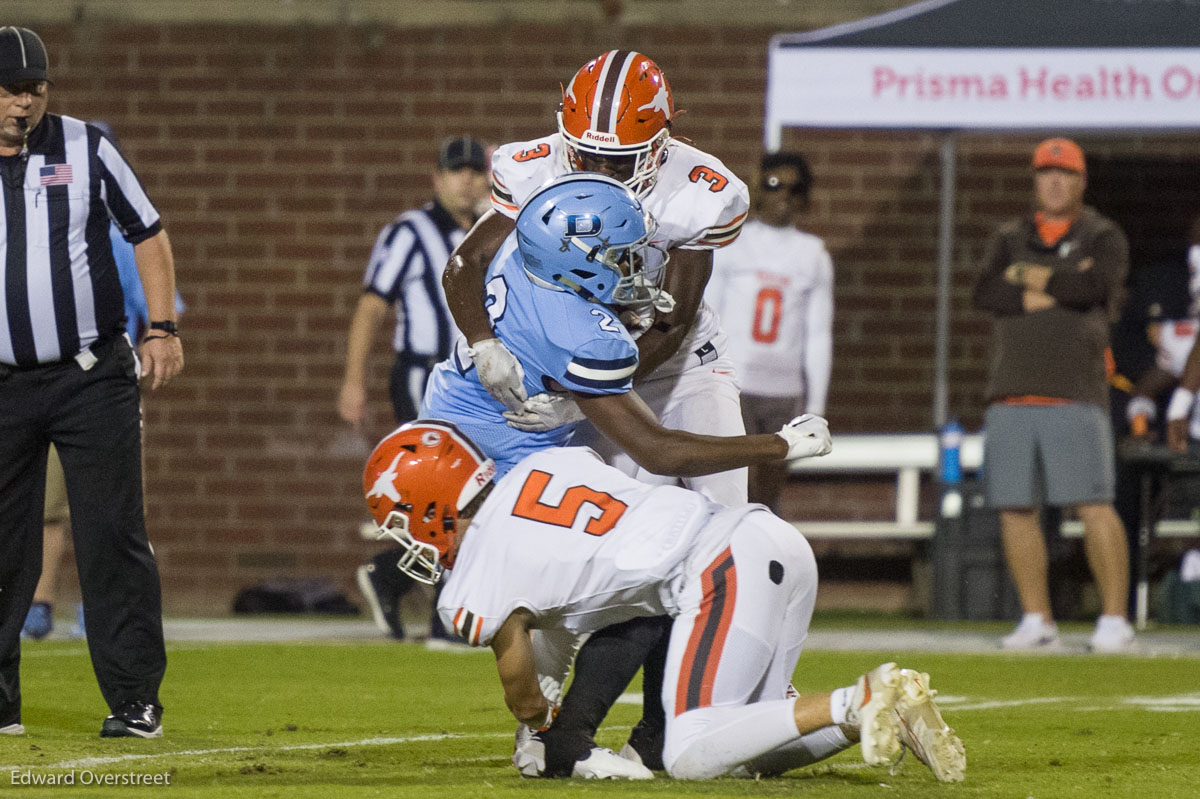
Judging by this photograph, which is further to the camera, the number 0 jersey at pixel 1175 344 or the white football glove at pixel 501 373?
the number 0 jersey at pixel 1175 344

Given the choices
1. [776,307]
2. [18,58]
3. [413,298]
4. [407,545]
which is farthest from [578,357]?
[776,307]

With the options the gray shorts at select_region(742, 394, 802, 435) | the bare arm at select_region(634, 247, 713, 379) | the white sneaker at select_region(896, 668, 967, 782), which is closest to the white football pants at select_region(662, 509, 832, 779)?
the white sneaker at select_region(896, 668, 967, 782)

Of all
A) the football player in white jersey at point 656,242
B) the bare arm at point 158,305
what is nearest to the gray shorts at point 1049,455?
the football player in white jersey at point 656,242

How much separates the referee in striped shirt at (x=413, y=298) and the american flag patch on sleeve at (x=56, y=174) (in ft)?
9.20

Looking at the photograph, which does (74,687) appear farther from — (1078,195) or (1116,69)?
(1116,69)

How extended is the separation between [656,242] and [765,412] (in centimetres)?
352

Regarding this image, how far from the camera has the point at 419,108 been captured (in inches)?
421

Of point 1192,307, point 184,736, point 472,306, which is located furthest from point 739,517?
point 1192,307

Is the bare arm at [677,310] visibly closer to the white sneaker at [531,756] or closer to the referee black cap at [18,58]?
the white sneaker at [531,756]

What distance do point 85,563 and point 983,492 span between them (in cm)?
539

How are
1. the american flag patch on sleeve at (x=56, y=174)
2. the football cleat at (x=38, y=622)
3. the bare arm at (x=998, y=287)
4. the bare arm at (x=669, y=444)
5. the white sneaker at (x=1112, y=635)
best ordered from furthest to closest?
the football cleat at (x=38, y=622) < the bare arm at (x=998, y=287) < the white sneaker at (x=1112, y=635) < the american flag patch on sleeve at (x=56, y=174) < the bare arm at (x=669, y=444)

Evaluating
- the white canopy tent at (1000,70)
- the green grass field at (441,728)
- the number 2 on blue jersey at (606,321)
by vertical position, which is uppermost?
the white canopy tent at (1000,70)

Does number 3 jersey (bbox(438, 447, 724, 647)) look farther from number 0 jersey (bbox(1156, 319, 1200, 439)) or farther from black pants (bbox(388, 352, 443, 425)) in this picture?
number 0 jersey (bbox(1156, 319, 1200, 439))

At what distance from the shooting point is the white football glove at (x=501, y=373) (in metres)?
4.27
